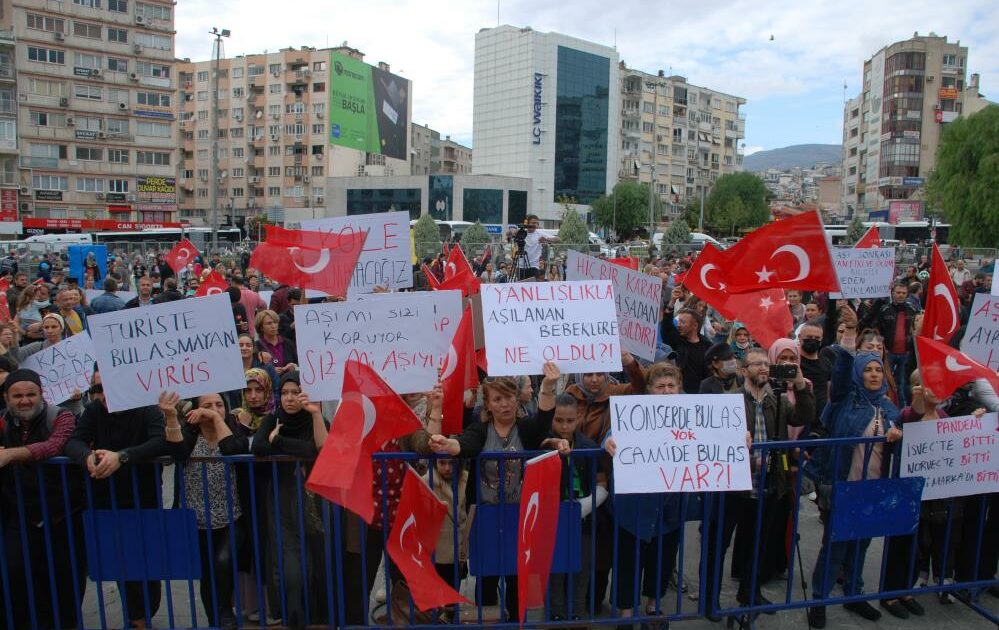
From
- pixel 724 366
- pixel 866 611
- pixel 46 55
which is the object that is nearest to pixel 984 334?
pixel 724 366

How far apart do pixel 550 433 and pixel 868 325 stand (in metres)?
6.37

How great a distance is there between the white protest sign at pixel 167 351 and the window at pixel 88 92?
6887 cm

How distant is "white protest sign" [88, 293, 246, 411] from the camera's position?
160 inches

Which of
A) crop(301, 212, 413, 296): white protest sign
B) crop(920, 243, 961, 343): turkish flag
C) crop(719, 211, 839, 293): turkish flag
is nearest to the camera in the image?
crop(920, 243, 961, 343): turkish flag

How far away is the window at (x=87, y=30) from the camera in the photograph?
61.0m

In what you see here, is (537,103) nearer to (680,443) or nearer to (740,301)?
(740,301)

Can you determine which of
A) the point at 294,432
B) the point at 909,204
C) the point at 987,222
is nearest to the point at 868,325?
the point at 294,432

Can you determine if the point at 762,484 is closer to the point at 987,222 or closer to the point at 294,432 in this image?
the point at 294,432

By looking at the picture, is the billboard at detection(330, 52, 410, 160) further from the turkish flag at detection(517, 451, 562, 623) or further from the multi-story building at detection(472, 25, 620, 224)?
the turkish flag at detection(517, 451, 562, 623)

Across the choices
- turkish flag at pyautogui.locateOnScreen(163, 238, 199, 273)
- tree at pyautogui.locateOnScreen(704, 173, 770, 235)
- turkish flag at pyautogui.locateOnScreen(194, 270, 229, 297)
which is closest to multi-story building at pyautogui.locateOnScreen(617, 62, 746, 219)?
tree at pyautogui.locateOnScreen(704, 173, 770, 235)

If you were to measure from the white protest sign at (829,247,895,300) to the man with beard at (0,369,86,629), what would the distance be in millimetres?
8678

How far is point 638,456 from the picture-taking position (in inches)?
158

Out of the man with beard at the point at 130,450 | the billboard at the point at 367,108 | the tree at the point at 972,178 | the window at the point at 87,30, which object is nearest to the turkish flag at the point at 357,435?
the man with beard at the point at 130,450

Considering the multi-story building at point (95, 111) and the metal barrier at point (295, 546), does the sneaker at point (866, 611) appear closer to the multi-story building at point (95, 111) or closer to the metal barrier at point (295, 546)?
the metal barrier at point (295, 546)
